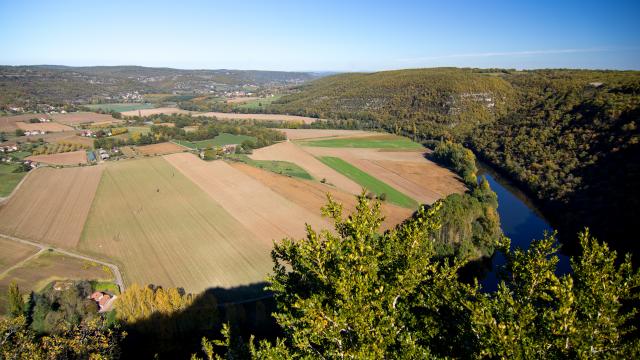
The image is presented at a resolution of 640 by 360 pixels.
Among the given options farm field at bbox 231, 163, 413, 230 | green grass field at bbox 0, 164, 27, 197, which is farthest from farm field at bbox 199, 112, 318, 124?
green grass field at bbox 0, 164, 27, 197

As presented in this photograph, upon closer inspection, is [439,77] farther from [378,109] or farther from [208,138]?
[208,138]

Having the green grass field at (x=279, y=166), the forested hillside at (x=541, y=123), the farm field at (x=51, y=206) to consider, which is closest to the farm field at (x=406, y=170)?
the green grass field at (x=279, y=166)

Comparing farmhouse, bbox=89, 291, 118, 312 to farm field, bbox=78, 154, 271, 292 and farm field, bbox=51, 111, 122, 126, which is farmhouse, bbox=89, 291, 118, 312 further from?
farm field, bbox=51, 111, 122, 126

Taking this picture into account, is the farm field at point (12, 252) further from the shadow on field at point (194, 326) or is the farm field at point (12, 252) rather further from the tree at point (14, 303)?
the shadow on field at point (194, 326)

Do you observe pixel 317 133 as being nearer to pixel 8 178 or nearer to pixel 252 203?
pixel 252 203

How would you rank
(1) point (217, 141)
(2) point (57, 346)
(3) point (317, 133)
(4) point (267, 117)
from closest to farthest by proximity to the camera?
(2) point (57, 346) → (1) point (217, 141) → (3) point (317, 133) → (4) point (267, 117)

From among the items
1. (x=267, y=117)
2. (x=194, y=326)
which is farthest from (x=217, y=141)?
(x=194, y=326)

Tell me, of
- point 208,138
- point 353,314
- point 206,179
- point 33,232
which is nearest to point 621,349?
point 353,314
